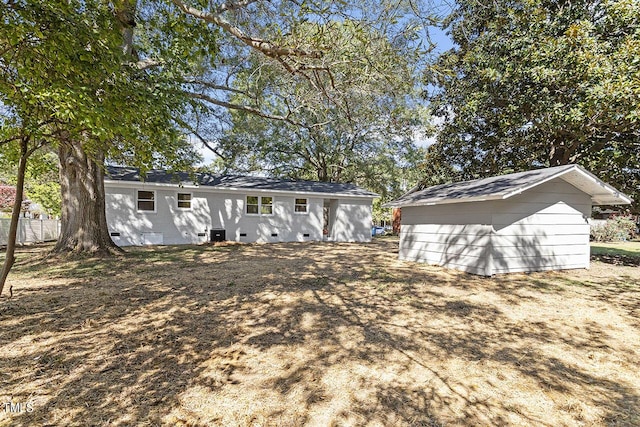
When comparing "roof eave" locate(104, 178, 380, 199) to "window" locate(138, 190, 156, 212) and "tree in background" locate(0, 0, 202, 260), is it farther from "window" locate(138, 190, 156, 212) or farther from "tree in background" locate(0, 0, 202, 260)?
"tree in background" locate(0, 0, 202, 260)

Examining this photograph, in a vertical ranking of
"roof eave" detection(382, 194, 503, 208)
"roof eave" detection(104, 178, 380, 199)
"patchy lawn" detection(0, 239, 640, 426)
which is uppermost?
"roof eave" detection(104, 178, 380, 199)

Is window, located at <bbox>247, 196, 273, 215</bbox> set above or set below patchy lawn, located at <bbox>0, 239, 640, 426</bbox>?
above

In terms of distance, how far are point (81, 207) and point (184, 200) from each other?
515cm

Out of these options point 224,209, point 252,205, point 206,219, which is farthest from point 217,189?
point 252,205

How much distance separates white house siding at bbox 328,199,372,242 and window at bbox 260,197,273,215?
3.77 m

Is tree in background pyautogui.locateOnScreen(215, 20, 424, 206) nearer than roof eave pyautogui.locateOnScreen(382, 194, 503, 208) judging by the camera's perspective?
Yes

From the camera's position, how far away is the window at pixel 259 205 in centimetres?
1572

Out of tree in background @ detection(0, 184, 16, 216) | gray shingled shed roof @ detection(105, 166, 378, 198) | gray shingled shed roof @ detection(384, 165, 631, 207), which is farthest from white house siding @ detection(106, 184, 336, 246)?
tree in background @ detection(0, 184, 16, 216)

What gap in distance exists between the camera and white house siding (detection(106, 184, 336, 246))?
13.3 metres

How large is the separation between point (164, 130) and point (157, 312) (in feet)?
9.22

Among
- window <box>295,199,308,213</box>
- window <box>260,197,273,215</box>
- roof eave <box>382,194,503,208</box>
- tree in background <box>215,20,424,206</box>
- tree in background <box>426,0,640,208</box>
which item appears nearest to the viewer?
tree in background <box>215,20,424,206</box>

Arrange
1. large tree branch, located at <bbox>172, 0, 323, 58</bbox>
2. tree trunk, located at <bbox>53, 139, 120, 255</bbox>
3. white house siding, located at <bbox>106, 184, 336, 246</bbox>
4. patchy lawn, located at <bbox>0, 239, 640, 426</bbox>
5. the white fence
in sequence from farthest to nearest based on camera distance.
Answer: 1. white house siding, located at <bbox>106, 184, 336, 246</bbox>
2. the white fence
3. tree trunk, located at <bbox>53, 139, 120, 255</bbox>
4. large tree branch, located at <bbox>172, 0, 323, 58</bbox>
5. patchy lawn, located at <bbox>0, 239, 640, 426</bbox>

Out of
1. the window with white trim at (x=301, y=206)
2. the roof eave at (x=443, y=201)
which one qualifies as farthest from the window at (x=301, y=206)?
the roof eave at (x=443, y=201)

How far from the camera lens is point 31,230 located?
1403 cm
